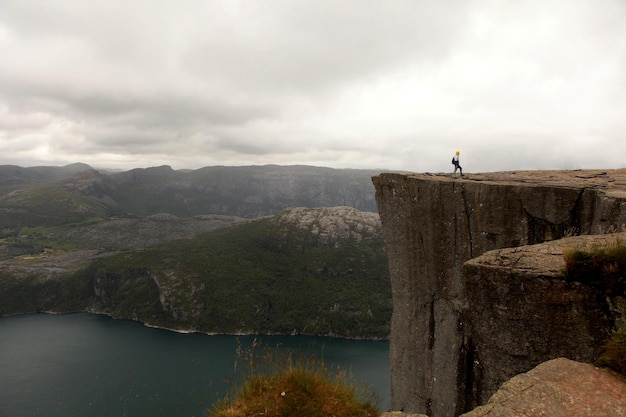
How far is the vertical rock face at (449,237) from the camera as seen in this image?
15.3 metres

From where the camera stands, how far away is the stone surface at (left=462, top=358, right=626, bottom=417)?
600 centimetres

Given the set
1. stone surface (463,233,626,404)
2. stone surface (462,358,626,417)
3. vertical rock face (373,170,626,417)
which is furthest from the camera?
vertical rock face (373,170,626,417)

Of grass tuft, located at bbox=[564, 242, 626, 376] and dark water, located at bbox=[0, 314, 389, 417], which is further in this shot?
dark water, located at bbox=[0, 314, 389, 417]

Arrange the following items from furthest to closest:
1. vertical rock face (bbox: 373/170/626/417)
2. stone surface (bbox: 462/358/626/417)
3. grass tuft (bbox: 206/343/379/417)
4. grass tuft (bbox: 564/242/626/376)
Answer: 1. vertical rock face (bbox: 373/170/626/417)
2. grass tuft (bbox: 206/343/379/417)
3. grass tuft (bbox: 564/242/626/376)
4. stone surface (bbox: 462/358/626/417)

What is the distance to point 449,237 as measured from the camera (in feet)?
63.0

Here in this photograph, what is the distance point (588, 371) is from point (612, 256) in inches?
104

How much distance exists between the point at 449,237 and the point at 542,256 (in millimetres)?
9247

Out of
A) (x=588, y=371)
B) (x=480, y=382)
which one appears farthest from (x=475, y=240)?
(x=588, y=371)

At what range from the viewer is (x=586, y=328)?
8297 mm

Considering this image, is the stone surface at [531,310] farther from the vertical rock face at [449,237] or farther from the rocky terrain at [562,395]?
the vertical rock face at [449,237]

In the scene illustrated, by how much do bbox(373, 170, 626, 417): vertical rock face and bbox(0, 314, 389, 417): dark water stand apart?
88.4 meters

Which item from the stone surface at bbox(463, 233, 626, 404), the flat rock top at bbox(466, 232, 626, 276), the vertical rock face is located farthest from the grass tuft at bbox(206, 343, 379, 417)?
the vertical rock face

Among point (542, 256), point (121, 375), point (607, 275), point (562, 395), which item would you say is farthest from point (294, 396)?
point (121, 375)

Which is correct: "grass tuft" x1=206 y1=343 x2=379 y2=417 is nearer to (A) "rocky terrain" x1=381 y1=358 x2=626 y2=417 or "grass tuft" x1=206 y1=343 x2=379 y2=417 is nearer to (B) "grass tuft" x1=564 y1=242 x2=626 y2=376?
(A) "rocky terrain" x1=381 y1=358 x2=626 y2=417
